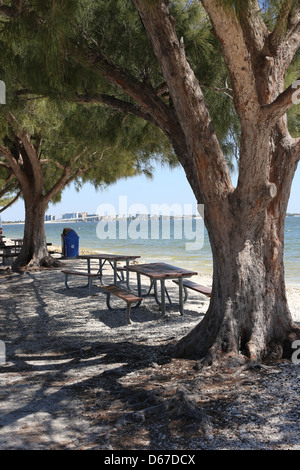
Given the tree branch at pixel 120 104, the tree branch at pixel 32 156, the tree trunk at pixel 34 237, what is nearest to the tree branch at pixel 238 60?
the tree branch at pixel 120 104

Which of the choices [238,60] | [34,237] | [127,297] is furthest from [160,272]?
[34,237]

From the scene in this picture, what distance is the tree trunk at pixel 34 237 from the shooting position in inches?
475

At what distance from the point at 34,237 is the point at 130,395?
9.26 meters

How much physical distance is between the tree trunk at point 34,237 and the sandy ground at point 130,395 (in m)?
6.48

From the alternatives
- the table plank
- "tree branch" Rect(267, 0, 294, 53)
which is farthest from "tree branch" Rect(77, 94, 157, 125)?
the table plank

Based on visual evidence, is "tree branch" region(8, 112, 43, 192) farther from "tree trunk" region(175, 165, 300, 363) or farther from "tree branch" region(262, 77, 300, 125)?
"tree branch" region(262, 77, 300, 125)

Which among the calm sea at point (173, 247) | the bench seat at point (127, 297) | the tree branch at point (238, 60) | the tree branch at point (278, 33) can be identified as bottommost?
the calm sea at point (173, 247)

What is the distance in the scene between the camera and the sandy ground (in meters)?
2.68

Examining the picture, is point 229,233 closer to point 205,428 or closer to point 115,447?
point 205,428

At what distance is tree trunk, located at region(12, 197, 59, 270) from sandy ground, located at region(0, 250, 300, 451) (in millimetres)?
6476

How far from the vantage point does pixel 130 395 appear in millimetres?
3410

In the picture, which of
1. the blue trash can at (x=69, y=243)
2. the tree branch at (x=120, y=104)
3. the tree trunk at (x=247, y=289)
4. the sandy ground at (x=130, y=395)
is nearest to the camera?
the sandy ground at (x=130, y=395)

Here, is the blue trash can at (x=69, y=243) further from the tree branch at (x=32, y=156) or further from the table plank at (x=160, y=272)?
the table plank at (x=160, y=272)

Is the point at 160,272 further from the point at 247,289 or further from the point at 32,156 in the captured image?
the point at 32,156
